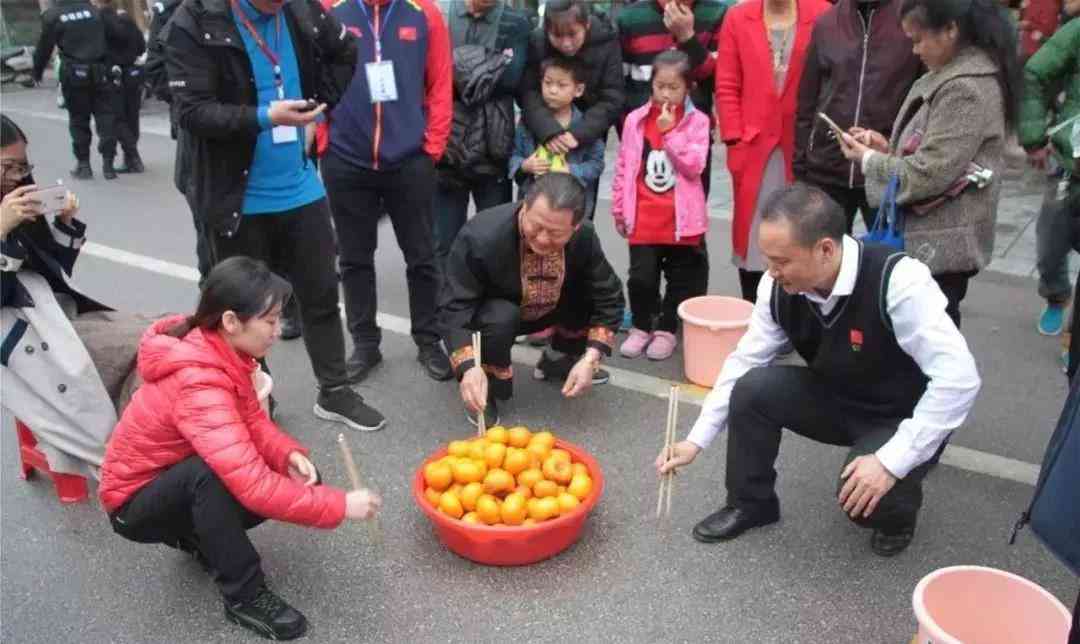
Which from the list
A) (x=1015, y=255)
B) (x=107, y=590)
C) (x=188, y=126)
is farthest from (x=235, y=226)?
(x=1015, y=255)

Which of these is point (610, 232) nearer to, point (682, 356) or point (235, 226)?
point (682, 356)

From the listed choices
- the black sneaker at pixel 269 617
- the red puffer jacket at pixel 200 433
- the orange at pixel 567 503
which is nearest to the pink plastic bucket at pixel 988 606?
the orange at pixel 567 503

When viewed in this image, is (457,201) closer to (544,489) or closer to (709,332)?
(709,332)

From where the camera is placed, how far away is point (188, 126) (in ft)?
10.3

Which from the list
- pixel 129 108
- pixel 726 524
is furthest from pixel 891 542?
pixel 129 108

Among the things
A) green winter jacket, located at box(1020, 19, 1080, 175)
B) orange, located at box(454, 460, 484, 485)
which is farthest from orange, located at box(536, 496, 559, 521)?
green winter jacket, located at box(1020, 19, 1080, 175)

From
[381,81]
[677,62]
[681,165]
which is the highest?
[677,62]

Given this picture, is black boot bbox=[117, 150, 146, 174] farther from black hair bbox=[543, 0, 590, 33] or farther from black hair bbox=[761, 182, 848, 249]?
black hair bbox=[761, 182, 848, 249]

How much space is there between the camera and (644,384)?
162 inches

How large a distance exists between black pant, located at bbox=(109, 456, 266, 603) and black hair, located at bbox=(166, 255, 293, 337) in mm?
381

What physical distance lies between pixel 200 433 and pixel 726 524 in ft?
5.38

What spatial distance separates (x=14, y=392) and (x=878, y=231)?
9.83 ft

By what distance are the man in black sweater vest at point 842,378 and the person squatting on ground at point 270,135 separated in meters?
1.56

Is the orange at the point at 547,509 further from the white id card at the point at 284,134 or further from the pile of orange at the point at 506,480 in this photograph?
the white id card at the point at 284,134
